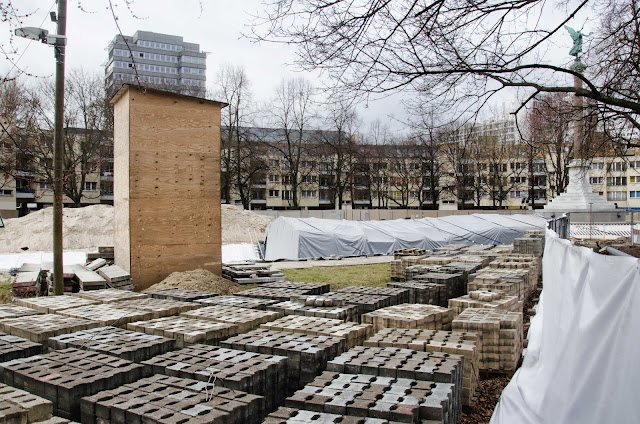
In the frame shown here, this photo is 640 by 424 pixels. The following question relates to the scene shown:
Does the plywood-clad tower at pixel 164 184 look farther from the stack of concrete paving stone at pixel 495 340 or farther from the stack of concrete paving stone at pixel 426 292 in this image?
Answer: the stack of concrete paving stone at pixel 495 340

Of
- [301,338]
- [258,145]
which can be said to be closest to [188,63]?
[258,145]

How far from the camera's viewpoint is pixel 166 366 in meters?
5.20

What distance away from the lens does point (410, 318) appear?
7492 millimetres

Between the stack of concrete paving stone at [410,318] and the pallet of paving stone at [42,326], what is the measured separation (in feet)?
14.0

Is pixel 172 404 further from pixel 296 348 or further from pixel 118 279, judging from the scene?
pixel 118 279

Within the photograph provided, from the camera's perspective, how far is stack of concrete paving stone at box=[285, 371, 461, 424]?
13.6 ft

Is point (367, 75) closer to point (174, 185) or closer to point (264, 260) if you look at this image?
point (174, 185)

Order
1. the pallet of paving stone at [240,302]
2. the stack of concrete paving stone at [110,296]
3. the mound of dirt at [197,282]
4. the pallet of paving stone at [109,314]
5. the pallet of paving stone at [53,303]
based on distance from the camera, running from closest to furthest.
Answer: the pallet of paving stone at [109,314], the pallet of paving stone at [53,303], the pallet of paving stone at [240,302], the stack of concrete paving stone at [110,296], the mound of dirt at [197,282]

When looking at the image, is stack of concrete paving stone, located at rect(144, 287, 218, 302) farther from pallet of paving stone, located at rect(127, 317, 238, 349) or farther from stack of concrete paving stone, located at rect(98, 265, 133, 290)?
stack of concrete paving stone, located at rect(98, 265, 133, 290)

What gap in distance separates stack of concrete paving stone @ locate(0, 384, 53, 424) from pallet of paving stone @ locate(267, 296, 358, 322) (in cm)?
419

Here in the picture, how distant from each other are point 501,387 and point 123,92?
1191 centimetres

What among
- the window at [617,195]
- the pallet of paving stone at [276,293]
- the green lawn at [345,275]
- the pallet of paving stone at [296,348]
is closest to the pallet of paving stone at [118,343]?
the pallet of paving stone at [296,348]

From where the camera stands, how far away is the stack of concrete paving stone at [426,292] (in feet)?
34.1

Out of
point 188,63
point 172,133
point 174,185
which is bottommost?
point 174,185
